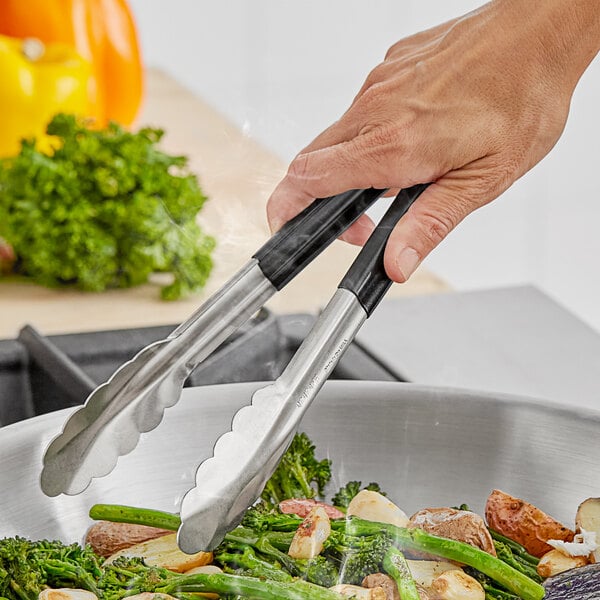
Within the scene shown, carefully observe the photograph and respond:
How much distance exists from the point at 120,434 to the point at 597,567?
31cm

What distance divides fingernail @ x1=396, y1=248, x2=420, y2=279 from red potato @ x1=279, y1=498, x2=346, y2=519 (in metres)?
0.18

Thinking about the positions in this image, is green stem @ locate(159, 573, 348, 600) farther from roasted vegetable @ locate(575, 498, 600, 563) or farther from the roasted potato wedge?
roasted vegetable @ locate(575, 498, 600, 563)

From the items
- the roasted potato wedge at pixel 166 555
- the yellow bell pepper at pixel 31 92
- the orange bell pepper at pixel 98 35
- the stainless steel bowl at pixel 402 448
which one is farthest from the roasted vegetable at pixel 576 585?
the orange bell pepper at pixel 98 35

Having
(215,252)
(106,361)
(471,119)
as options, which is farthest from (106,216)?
(471,119)

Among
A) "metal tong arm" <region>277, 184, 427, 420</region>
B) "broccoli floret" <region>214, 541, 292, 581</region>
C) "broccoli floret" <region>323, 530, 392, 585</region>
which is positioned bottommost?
"broccoli floret" <region>214, 541, 292, 581</region>

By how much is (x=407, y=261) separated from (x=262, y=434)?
0.15 m

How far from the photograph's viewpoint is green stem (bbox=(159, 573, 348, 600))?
57 centimetres

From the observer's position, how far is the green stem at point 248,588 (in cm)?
57

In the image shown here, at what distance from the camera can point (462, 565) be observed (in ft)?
2.09

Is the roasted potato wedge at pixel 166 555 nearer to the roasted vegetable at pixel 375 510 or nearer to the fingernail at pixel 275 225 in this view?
the roasted vegetable at pixel 375 510

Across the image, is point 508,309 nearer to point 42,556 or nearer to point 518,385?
point 518,385

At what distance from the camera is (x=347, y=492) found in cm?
75

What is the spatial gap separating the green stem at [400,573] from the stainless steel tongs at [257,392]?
0.11 m

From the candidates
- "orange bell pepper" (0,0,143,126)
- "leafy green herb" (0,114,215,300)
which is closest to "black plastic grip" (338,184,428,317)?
"leafy green herb" (0,114,215,300)
